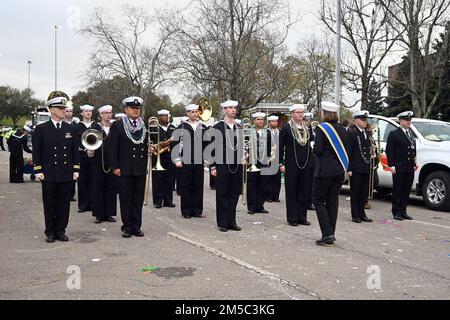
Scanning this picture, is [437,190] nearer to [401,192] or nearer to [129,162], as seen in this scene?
[401,192]

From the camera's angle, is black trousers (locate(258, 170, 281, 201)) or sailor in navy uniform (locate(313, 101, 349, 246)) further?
black trousers (locate(258, 170, 281, 201))

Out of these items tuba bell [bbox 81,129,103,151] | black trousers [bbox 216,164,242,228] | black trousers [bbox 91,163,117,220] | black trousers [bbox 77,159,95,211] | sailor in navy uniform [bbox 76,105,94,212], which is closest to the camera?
black trousers [bbox 216,164,242,228]

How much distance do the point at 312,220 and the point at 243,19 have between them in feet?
48.0

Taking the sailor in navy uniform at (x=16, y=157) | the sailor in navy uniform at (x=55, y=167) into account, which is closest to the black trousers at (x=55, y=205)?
the sailor in navy uniform at (x=55, y=167)

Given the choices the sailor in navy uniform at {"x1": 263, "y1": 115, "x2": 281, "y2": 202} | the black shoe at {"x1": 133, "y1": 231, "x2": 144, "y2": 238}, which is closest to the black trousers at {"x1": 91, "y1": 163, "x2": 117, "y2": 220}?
the black shoe at {"x1": 133, "y1": 231, "x2": 144, "y2": 238}

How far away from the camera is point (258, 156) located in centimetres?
1147

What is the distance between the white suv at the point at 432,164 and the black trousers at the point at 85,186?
22.2ft

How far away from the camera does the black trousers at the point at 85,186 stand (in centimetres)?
1052

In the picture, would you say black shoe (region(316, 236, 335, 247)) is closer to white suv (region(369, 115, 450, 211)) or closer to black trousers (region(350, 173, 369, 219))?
black trousers (region(350, 173, 369, 219))

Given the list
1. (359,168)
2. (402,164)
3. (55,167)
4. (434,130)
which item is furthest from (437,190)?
(55,167)

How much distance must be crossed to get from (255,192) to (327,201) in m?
3.42

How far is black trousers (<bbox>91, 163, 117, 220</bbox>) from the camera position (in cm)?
957

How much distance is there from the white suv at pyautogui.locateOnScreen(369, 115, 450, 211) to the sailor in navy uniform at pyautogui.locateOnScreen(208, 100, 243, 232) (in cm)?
473
